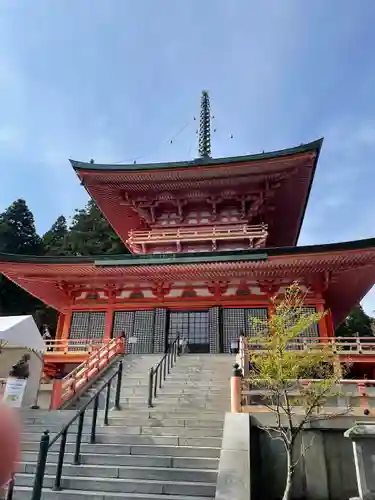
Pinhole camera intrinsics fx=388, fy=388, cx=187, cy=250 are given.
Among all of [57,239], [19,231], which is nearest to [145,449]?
[19,231]

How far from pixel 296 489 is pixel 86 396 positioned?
6.20m

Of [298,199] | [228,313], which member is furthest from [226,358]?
[298,199]

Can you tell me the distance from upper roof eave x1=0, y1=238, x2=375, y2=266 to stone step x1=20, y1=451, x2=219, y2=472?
352 inches

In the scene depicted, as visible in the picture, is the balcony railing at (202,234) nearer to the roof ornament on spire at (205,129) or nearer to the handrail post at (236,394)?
the roof ornament on spire at (205,129)

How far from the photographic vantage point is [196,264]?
49.9 ft

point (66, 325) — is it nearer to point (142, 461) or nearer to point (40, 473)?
point (142, 461)

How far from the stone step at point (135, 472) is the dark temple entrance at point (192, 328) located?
31.9 feet

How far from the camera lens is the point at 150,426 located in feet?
26.6

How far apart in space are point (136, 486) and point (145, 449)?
3.60ft

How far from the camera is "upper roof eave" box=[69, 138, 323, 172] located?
17.7m

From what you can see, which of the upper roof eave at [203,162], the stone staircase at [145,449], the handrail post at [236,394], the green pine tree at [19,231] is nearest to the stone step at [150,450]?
the stone staircase at [145,449]

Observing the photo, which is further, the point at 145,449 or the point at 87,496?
the point at 145,449

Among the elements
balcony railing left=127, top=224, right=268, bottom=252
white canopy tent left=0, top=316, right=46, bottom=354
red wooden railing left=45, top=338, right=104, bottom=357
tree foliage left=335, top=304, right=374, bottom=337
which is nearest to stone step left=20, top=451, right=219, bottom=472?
white canopy tent left=0, top=316, right=46, bottom=354

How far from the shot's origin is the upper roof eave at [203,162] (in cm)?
1767
